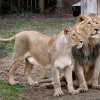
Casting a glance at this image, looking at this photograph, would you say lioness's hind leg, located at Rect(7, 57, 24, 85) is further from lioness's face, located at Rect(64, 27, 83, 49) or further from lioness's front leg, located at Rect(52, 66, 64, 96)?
lioness's face, located at Rect(64, 27, 83, 49)

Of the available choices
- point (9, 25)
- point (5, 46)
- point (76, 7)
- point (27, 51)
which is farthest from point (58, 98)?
point (9, 25)

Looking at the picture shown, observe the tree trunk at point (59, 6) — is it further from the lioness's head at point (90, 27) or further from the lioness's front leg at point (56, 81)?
the lioness's front leg at point (56, 81)

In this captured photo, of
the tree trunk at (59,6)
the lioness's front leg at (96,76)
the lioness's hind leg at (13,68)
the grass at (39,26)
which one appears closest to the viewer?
the lioness's front leg at (96,76)

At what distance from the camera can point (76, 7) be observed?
12508mm

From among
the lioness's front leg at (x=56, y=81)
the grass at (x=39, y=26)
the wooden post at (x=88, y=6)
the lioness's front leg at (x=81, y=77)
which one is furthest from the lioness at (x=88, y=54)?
the grass at (x=39, y=26)

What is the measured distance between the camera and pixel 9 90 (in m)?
6.27

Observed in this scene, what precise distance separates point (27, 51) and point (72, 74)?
75cm

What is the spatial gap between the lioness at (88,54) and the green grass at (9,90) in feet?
2.81

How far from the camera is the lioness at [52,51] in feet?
19.2

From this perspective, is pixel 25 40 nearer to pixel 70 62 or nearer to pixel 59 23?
pixel 70 62

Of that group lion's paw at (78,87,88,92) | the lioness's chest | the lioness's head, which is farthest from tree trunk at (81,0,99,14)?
the lioness's chest

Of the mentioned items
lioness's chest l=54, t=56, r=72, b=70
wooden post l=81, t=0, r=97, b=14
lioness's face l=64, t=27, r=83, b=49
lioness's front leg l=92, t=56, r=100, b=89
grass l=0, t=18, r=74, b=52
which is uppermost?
wooden post l=81, t=0, r=97, b=14

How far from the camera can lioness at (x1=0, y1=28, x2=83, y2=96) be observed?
584 cm

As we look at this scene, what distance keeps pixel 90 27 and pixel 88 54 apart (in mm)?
440
